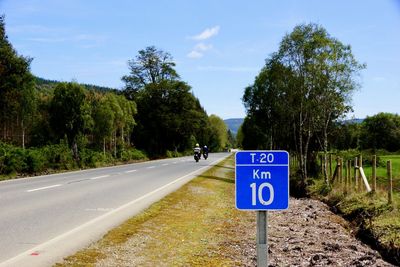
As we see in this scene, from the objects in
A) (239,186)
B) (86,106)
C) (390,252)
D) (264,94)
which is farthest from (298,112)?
(239,186)

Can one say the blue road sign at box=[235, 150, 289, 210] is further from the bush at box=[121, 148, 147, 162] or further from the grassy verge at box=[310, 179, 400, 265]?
the bush at box=[121, 148, 147, 162]

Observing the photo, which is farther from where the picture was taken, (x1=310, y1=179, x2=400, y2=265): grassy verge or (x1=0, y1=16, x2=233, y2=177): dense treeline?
(x1=0, y1=16, x2=233, y2=177): dense treeline

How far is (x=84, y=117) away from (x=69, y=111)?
1120 millimetres

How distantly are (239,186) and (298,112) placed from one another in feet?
80.2

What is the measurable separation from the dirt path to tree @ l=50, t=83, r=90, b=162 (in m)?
20.4

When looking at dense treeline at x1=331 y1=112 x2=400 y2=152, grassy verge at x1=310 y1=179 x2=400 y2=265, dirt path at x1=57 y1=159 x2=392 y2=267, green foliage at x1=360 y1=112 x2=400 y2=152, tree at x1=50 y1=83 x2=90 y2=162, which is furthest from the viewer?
green foliage at x1=360 y1=112 x2=400 y2=152

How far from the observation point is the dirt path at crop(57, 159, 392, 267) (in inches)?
276

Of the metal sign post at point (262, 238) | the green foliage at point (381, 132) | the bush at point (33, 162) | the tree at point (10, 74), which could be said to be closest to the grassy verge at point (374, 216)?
the metal sign post at point (262, 238)

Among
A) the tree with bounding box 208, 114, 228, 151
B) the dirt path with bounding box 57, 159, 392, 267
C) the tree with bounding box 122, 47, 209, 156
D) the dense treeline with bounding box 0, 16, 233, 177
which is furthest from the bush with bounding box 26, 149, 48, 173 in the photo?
the tree with bounding box 208, 114, 228, 151

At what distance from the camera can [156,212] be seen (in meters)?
11.7

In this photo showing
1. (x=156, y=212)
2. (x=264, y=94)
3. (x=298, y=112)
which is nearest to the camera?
(x=156, y=212)

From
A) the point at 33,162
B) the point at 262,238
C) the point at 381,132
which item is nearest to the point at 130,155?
the point at 33,162

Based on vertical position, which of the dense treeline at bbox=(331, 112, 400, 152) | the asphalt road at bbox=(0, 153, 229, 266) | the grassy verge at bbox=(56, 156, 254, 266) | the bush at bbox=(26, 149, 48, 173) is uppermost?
the dense treeline at bbox=(331, 112, 400, 152)

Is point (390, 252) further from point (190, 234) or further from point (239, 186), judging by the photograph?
point (239, 186)
